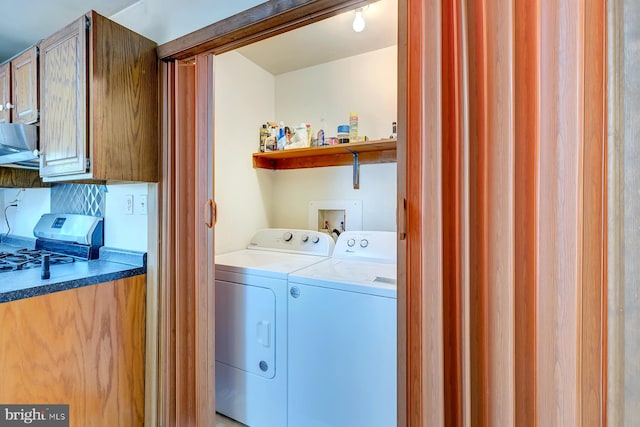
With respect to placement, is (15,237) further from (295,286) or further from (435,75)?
(435,75)

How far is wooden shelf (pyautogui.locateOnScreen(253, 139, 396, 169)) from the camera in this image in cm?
206

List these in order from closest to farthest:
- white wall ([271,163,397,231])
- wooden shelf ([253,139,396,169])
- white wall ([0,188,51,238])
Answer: wooden shelf ([253,139,396,169]) → white wall ([271,163,397,231]) → white wall ([0,188,51,238])

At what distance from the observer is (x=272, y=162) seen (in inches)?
105

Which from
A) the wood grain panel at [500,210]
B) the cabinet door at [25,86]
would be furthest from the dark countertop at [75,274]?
the wood grain panel at [500,210]

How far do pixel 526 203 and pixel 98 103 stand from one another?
166cm

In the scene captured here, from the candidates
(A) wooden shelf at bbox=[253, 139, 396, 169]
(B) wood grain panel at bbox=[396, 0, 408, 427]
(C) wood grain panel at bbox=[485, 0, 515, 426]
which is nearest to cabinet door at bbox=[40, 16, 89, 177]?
(A) wooden shelf at bbox=[253, 139, 396, 169]

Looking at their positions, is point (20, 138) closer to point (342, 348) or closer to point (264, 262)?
point (264, 262)

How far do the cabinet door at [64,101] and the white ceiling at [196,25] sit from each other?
348 millimetres

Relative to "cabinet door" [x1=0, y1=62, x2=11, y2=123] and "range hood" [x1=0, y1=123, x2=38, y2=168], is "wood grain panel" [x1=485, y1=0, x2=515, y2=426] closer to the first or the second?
"range hood" [x1=0, y1=123, x2=38, y2=168]

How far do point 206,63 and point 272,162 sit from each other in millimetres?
1290

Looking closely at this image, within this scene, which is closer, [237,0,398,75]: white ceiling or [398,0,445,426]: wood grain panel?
[398,0,445,426]: wood grain panel

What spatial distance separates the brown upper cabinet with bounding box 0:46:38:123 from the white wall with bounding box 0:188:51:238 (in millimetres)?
764

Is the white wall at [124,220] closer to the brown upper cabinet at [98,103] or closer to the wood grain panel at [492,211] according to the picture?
the brown upper cabinet at [98,103]

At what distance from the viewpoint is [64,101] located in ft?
4.50
